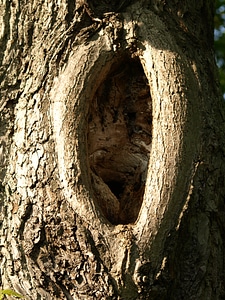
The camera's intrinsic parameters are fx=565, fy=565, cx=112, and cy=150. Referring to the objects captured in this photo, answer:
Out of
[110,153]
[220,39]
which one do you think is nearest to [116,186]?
[110,153]

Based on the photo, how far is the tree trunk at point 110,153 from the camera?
2.24m

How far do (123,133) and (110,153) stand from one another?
12 centimetres

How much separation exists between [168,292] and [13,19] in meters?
1.35

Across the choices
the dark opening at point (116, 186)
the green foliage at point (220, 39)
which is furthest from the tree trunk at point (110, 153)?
the green foliage at point (220, 39)

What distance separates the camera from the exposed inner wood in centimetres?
250

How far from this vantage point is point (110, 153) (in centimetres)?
254

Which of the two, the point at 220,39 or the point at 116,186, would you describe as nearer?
the point at 116,186

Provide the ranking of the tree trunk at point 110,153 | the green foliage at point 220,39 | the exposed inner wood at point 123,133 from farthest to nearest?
the green foliage at point 220,39 → the exposed inner wood at point 123,133 → the tree trunk at point 110,153

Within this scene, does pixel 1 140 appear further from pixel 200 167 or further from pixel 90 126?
pixel 200 167

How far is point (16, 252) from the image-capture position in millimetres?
2312

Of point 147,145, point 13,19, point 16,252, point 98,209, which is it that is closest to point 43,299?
point 16,252

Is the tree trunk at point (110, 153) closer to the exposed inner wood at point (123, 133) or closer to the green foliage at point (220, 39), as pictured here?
the exposed inner wood at point (123, 133)

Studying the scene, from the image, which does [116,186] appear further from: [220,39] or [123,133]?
[220,39]

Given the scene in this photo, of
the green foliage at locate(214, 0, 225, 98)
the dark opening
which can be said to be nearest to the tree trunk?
the dark opening
